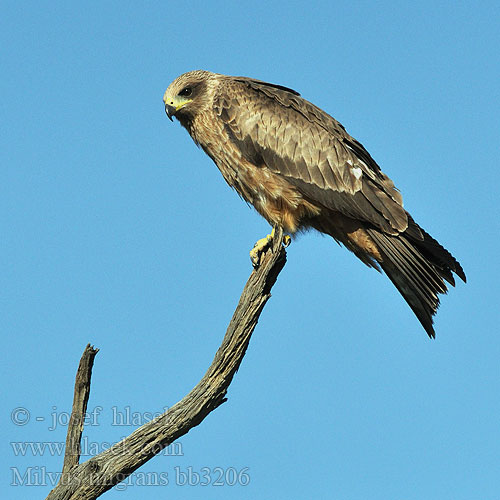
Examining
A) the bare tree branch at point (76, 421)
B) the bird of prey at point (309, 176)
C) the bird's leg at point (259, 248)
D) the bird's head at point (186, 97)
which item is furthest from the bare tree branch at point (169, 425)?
the bird's head at point (186, 97)

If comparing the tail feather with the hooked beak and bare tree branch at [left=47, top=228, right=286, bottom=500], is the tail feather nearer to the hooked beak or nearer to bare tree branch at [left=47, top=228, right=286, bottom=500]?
bare tree branch at [left=47, top=228, right=286, bottom=500]

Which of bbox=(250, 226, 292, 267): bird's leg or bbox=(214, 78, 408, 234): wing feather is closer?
bbox=(250, 226, 292, 267): bird's leg

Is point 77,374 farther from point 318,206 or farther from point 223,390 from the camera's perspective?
point 318,206

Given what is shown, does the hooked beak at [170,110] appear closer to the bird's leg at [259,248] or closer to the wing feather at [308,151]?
the wing feather at [308,151]

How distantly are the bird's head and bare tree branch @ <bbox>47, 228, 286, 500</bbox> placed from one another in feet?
10.0

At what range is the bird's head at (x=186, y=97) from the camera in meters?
8.31

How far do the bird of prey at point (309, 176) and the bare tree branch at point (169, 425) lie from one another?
2173mm

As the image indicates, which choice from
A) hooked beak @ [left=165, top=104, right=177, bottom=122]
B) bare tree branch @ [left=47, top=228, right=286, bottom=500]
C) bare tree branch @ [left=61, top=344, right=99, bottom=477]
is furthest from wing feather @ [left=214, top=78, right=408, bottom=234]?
bare tree branch @ [left=61, top=344, right=99, bottom=477]

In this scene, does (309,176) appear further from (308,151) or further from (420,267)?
(420,267)

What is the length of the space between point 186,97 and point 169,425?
4.22 meters

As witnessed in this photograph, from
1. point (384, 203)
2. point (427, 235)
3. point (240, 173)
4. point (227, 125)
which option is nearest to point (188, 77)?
point (227, 125)

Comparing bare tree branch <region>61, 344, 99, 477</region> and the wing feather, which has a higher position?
the wing feather

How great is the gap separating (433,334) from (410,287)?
0.55 meters

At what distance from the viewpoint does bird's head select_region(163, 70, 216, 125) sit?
831 cm
